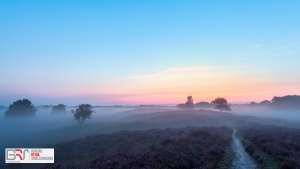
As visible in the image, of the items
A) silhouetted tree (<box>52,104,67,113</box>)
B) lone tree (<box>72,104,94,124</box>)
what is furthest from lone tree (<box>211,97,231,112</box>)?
silhouetted tree (<box>52,104,67,113</box>)

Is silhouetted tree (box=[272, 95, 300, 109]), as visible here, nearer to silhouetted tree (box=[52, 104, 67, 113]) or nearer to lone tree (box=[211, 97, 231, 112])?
lone tree (box=[211, 97, 231, 112])

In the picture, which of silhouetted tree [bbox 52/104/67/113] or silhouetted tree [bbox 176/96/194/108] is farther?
silhouetted tree [bbox 176/96/194/108]

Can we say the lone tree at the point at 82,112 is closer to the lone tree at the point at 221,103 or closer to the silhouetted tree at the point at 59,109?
the silhouetted tree at the point at 59,109

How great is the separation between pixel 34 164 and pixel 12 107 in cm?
7403

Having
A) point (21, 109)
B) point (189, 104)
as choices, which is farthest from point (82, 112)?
point (189, 104)

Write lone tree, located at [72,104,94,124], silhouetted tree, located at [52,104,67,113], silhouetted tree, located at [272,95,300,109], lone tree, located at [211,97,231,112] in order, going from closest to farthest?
1. lone tree, located at [72,104,94,124]
2. lone tree, located at [211,97,231,112]
3. silhouetted tree, located at [272,95,300,109]
4. silhouetted tree, located at [52,104,67,113]

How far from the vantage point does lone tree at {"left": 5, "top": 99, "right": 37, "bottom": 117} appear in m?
66.2

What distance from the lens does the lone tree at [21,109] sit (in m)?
66.2

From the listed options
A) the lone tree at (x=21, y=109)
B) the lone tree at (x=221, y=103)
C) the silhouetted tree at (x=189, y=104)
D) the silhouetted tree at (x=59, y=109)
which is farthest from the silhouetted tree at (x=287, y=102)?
the lone tree at (x=21, y=109)

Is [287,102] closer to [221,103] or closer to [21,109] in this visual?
[221,103]

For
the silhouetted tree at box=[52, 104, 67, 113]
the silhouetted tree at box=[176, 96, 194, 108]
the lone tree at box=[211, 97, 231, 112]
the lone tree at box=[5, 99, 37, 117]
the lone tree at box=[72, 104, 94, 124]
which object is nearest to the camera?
the lone tree at box=[72, 104, 94, 124]

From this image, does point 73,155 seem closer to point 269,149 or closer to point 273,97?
point 269,149

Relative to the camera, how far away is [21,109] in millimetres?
67875

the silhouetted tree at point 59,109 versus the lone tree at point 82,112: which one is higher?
the lone tree at point 82,112
